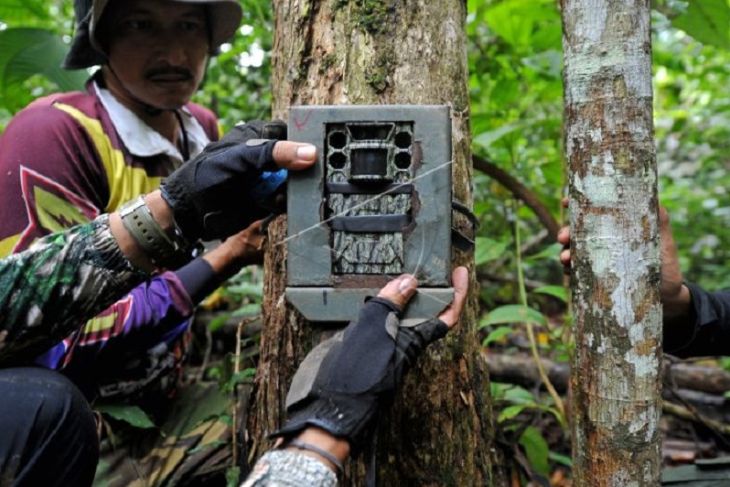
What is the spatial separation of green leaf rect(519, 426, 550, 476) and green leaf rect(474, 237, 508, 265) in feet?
2.29

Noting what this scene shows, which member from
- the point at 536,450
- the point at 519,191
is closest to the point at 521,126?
the point at 519,191

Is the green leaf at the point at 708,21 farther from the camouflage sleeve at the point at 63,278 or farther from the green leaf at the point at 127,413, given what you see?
the green leaf at the point at 127,413

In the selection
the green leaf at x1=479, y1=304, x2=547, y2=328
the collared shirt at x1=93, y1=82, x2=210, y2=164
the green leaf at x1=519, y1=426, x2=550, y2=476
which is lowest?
the green leaf at x1=519, y1=426, x2=550, y2=476

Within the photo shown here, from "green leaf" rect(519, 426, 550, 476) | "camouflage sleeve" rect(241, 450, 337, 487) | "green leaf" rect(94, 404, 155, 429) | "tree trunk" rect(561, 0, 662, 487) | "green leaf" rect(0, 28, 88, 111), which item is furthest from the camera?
"green leaf" rect(0, 28, 88, 111)

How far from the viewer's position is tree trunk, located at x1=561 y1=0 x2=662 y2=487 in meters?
1.71

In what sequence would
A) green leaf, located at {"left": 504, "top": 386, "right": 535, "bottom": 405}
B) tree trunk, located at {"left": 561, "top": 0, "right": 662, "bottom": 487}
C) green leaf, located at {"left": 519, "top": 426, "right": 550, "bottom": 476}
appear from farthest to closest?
green leaf, located at {"left": 504, "top": 386, "right": 535, "bottom": 405} < green leaf, located at {"left": 519, "top": 426, "right": 550, "bottom": 476} < tree trunk, located at {"left": 561, "top": 0, "right": 662, "bottom": 487}

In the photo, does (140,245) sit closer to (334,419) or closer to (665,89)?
(334,419)

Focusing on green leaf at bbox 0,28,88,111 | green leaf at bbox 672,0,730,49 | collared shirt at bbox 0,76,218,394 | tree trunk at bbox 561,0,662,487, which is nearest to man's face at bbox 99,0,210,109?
collared shirt at bbox 0,76,218,394

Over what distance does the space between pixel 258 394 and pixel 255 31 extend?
245cm

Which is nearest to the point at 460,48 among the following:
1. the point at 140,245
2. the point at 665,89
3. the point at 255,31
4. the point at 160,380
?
the point at 140,245

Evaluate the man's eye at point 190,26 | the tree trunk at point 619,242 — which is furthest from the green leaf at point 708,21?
the man's eye at point 190,26

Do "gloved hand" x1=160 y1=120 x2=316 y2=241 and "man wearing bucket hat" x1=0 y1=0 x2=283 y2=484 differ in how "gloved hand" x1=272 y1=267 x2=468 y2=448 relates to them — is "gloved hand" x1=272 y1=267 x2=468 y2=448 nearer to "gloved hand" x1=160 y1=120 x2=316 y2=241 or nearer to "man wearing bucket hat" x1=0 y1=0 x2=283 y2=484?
"gloved hand" x1=160 y1=120 x2=316 y2=241

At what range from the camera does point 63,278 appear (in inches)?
79.2

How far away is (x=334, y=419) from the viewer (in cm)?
162
